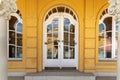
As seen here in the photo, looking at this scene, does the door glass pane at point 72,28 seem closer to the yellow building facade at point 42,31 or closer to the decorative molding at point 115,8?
the yellow building facade at point 42,31

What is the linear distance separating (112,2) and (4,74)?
9.52 feet

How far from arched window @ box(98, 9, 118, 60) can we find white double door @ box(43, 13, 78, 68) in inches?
40.8

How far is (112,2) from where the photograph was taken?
632cm

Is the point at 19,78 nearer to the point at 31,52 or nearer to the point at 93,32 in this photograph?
the point at 31,52

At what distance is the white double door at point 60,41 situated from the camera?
39.2 feet

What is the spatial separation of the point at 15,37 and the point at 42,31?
1.14m

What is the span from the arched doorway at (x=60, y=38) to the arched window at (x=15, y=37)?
3.30 feet

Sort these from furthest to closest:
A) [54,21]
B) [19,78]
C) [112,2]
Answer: [54,21], [19,78], [112,2]

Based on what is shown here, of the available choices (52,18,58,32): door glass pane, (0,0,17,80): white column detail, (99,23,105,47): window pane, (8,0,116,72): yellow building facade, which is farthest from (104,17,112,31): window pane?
(0,0,17,80): white column detail

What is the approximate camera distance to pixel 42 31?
38.2ft

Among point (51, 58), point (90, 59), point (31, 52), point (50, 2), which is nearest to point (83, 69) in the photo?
point (90, 59)

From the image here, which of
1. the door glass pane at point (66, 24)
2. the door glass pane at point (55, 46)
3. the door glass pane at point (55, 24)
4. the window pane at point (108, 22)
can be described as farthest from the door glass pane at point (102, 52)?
Answer: the door glass pane at point (55, 24)

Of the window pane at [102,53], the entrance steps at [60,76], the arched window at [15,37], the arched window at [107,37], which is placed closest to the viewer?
the entrance steps at [60,76]

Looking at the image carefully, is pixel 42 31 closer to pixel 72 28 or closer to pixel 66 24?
pixel 66 24
